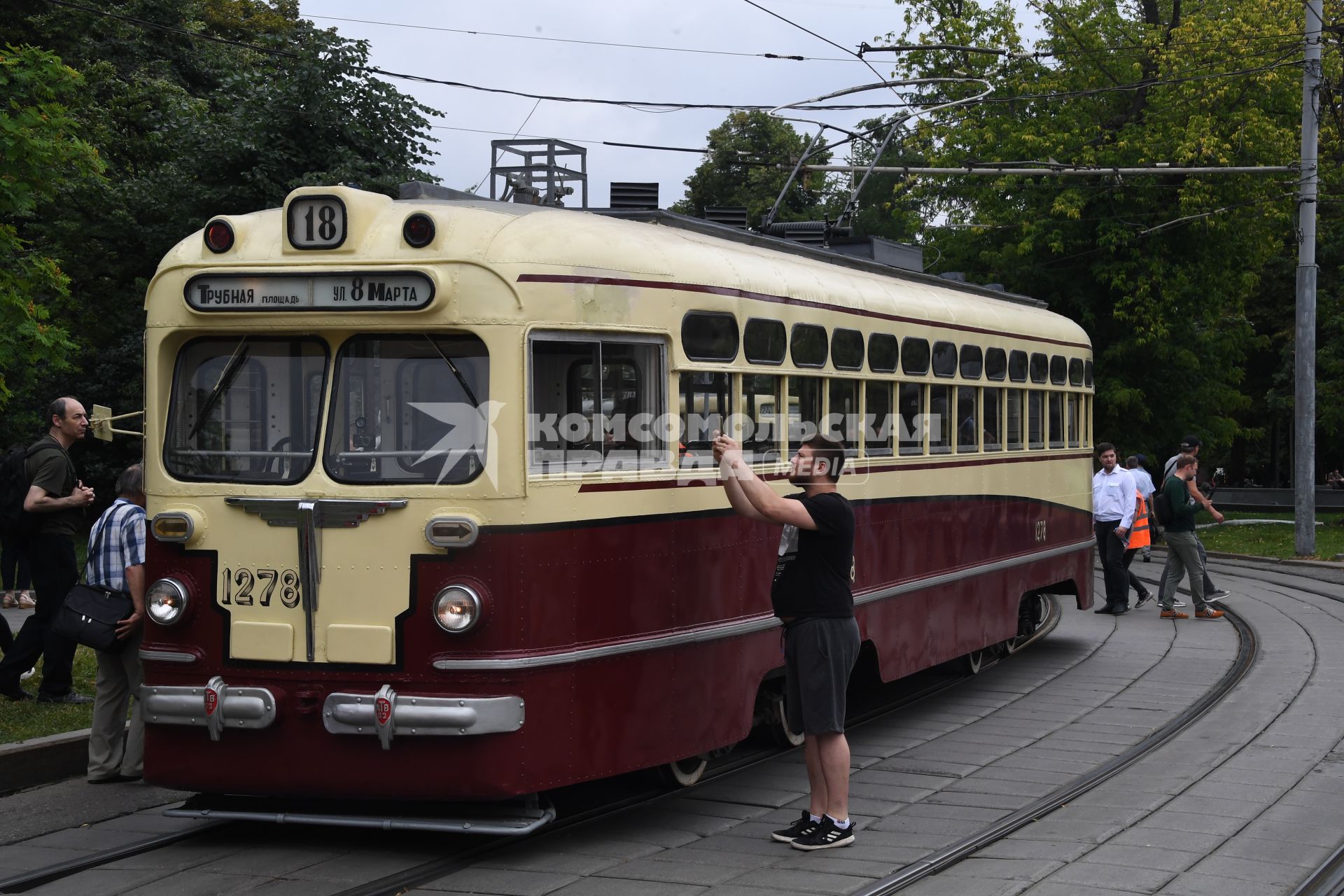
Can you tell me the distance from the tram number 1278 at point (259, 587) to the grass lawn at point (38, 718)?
247 cm

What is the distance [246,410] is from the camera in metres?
7.09

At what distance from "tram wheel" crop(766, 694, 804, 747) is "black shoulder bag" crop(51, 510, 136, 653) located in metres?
3.61

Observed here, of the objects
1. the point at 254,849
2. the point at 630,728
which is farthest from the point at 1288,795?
the point at 254,849

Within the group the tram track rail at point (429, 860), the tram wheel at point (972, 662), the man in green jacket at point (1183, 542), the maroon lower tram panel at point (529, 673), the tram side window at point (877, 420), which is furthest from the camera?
the man in green jacket at point (1183, 542)

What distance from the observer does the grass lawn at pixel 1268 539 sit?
26391mm

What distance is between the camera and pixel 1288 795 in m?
8.07

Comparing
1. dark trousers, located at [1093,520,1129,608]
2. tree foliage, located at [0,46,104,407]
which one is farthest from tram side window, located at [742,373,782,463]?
dark trousers, located at [1093,520,1129,608]

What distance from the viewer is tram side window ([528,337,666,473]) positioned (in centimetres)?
686

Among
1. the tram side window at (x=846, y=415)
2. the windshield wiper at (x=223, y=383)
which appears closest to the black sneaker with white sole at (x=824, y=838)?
the tram side window at (x=846, y=415)

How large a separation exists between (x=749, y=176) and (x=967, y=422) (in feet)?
179

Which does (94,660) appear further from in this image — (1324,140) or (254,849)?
(1324,140)

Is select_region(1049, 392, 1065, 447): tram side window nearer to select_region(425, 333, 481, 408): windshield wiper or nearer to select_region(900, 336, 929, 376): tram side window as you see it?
select_region(900, 336, 929, 376): tram side window

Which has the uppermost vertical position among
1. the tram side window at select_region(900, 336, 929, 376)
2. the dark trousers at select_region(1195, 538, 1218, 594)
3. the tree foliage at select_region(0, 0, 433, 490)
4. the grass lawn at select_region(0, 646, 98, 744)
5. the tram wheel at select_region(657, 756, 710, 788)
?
the tree foliage at select_region(0, 0, 433, 490)

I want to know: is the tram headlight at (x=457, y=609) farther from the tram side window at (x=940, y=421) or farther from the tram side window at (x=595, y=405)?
the tram side window at (x=940, y=421)
